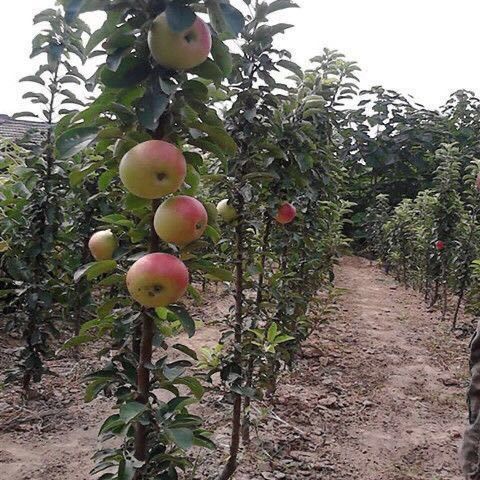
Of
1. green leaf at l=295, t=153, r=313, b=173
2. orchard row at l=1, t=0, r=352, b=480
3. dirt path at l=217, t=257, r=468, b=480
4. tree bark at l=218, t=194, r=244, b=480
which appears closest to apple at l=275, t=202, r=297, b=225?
orchard row at l=1, t=0, r=352, b=480

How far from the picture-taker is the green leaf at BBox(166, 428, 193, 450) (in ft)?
4.14

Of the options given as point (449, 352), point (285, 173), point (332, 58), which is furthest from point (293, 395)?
point (332, 58)

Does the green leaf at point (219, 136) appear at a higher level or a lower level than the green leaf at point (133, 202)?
higher

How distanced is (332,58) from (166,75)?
3.30 meters

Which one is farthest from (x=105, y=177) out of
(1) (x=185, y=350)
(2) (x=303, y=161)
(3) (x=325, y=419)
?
(3) (x=325, y=419)

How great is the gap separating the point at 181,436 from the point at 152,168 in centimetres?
68

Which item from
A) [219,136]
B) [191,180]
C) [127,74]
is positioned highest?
[127,74]

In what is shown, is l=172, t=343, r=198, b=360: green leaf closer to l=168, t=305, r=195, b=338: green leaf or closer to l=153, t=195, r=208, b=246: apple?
l=168, t=305, r=195, b=338: green leaf

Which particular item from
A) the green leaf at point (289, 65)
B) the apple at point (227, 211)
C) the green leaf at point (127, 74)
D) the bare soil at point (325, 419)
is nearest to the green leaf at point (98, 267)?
the green leaf at point (127, 74)

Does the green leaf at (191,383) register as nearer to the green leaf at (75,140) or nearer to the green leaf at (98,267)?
the green leaf at (98,267)

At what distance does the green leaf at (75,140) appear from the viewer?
1.32 m

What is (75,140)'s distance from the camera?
1350mm

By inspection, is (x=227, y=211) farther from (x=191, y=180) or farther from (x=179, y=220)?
(x=179, y=220)

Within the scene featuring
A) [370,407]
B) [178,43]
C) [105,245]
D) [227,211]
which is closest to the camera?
[178,43]
